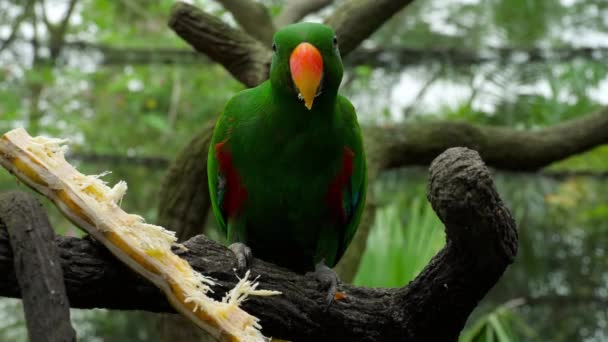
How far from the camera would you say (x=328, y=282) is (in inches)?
81.4

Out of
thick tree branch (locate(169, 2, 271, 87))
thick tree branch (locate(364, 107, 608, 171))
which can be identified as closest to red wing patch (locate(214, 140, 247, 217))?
thick tree branch (locate(169, 2, 271, 87))

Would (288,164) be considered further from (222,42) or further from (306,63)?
(222,42)

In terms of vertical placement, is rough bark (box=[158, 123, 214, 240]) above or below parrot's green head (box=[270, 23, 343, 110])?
below

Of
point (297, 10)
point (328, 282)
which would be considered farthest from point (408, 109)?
point (328, 282)

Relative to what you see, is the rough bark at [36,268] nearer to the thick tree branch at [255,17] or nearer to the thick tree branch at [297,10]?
the thick tree branch at [255,17]

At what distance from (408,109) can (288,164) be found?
354cm

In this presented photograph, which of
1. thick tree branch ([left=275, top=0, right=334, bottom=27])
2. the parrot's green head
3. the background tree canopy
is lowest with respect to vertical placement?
the background tree canopy

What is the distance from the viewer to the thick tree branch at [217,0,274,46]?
12.0ft

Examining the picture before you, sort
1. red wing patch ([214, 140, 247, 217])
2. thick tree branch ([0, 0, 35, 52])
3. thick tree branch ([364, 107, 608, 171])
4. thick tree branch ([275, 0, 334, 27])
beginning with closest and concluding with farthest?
red wing patch ([214, 140, 247, 217]), thick tree branch ([364, 107, 608, 171]), thick tree branch ([275, 0, 334, 27]), thick tree branch ([0, 0, 35, 52])

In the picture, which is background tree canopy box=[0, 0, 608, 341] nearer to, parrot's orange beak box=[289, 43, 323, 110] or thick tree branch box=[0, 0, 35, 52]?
thick tree branch box=[0, 0, 35, 52]

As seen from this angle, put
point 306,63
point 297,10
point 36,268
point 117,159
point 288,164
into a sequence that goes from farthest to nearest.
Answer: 1. point 117,159
2. point 297,10
3. point 288,164
4. point 306,63
5. point 36,268

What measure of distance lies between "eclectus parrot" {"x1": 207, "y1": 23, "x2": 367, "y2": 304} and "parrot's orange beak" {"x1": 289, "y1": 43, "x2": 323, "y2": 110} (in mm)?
23

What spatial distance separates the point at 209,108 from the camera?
252 inches

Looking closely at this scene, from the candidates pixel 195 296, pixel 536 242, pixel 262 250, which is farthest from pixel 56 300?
pixel 536 242
